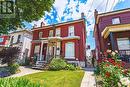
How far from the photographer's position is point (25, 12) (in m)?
12.4

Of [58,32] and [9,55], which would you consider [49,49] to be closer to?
[58,32]

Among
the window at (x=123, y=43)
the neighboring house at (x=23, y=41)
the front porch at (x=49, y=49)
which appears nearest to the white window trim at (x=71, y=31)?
the front porch at (x=49, y=49)

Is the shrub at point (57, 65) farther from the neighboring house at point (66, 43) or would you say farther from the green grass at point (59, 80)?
the green grass at point (59, 80)

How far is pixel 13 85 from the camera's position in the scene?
155 inches

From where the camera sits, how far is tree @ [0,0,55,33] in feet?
38.8

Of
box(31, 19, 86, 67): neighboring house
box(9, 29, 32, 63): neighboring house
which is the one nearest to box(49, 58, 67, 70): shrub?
box(31, 19, 86, 67): neighboring house

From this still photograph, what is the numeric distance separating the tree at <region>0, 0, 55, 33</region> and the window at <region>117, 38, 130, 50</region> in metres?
10.4

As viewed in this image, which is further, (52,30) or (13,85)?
(52,30)

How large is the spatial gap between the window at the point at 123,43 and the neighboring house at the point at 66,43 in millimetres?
Answer: 5584

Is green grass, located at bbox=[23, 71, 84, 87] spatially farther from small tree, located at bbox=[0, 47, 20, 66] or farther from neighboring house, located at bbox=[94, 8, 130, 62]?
neighboring house, located at bbox=[94, 8, 130, 62]

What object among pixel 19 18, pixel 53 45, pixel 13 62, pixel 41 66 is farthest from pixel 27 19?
pixel 53 45

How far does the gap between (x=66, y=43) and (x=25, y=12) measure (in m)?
10.7

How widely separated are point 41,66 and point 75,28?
8.81 m

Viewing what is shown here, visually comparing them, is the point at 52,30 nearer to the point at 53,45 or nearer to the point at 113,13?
the point at 53,45
